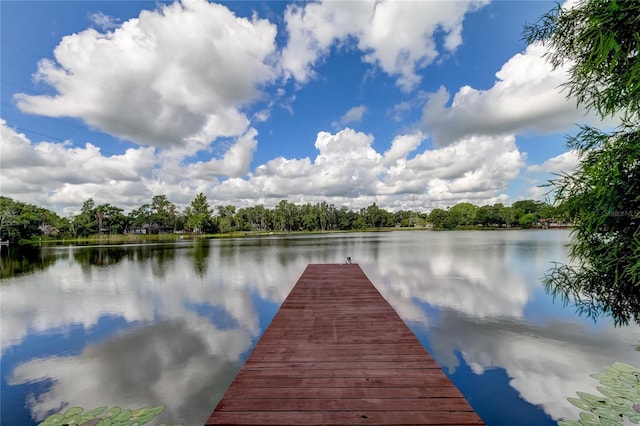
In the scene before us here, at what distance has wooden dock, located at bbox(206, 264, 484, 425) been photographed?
2760mm

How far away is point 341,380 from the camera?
11.2ft

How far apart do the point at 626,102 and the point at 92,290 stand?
1873 cm

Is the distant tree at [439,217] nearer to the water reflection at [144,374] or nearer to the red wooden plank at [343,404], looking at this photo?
the water reflection at [144,374]

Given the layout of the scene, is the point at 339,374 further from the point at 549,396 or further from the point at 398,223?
the point at 398,223

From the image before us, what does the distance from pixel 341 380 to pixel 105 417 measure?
12.6 feet

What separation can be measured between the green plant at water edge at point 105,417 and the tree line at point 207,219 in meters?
54.4

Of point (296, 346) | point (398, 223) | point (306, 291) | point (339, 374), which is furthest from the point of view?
point (398, 223)

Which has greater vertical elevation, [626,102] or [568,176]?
[626,102]

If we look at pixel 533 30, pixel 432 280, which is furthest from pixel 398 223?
pixel 533 30

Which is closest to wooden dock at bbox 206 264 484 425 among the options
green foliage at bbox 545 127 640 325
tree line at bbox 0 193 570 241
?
green foliage at bbox 545 127 640 325

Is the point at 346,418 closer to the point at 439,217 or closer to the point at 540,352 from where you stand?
the point at 540,352

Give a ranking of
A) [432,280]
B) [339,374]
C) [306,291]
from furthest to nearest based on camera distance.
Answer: [432,280]
[306,291]
[339,374]

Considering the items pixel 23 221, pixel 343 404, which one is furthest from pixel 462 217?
pixel 23 221

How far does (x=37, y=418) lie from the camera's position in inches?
173
